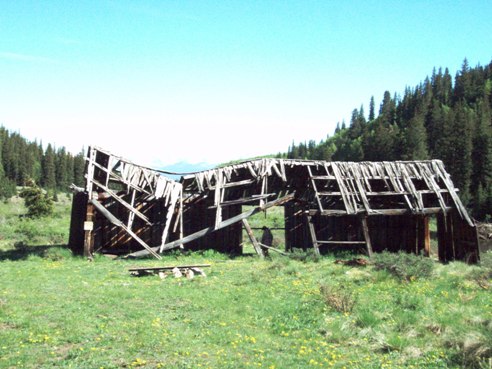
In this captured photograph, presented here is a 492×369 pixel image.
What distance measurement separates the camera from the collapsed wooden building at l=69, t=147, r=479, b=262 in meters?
21.0

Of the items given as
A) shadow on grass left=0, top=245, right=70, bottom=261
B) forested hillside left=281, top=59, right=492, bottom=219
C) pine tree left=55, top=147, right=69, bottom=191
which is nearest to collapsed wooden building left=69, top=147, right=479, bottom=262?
shadow on grass left=0, top=245, right=70, bottom=261

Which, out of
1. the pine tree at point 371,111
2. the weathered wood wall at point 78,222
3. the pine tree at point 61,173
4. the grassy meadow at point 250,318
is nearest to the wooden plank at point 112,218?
the weathered wood wall at point 78,222

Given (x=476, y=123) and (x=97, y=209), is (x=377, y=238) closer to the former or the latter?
(x=97, y=209)

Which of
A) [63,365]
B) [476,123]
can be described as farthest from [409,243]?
[476,123]

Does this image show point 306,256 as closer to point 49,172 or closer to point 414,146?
point 414,146

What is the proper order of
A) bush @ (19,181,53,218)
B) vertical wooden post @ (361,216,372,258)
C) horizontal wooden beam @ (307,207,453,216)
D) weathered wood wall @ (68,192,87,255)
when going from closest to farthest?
vertical wooden post @ (361,216,372,258) < horizontal wooden beam @ (307,207,453,216) < weathered wood wall @ (68,192,87,255) < bush @ (19,181,53,218)

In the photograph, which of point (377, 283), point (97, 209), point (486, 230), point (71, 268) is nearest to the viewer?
point (377, 283)

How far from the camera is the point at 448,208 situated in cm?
2169

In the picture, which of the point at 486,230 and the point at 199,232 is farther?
the point at 486,230

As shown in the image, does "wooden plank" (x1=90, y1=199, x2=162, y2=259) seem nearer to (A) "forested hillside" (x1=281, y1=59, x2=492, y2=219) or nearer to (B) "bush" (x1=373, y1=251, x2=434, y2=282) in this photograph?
(B) "bush" (x1=373, y1=251, x2=434, y2=282)

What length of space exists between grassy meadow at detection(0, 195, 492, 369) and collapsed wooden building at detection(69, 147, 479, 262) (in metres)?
4.46

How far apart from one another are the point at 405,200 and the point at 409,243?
2.72 meters

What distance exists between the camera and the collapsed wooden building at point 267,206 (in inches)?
826

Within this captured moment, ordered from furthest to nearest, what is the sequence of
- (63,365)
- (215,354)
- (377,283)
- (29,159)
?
(29,159)
(377,283)
(215,354)
(63,365)
